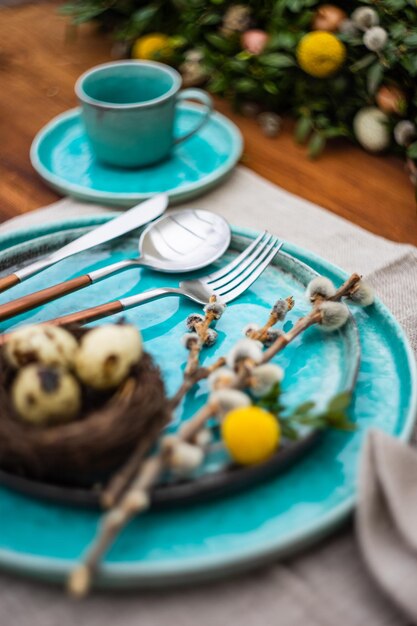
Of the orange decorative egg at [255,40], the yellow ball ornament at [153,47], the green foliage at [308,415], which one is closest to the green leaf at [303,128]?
the orange decorative egg at [255,40]

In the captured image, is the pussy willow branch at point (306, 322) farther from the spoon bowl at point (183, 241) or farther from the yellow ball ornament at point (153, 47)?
the yellow ball ornament at point (153, 47)

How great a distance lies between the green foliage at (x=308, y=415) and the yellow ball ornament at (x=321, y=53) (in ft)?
1.67

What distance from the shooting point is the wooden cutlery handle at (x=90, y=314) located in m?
0.52

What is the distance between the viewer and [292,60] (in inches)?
34.3

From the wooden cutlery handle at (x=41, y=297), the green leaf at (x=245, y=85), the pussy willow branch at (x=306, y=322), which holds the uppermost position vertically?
the pussy willow branch at (x=306, y=322)

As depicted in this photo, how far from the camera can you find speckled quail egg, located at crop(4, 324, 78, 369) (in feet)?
1.40

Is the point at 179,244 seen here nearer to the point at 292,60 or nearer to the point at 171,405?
the point at 171,405

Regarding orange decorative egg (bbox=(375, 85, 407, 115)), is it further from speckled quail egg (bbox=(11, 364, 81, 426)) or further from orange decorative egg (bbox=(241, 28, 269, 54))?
speckled quail egg (bbox=(11, 364, 81, 426))

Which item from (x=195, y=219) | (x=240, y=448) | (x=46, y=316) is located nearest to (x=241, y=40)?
(x=195, y=219)

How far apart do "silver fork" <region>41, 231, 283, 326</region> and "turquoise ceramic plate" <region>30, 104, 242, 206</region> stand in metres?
0.17

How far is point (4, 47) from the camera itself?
3.57 ft

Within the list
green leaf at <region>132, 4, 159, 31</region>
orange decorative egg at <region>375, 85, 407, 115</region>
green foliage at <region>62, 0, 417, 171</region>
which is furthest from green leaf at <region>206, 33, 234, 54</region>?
orange decorative egg at <region>375, 85, 407, 115</region>

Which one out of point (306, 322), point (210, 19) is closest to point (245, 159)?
point (210, 19)

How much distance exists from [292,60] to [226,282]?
40 cm
